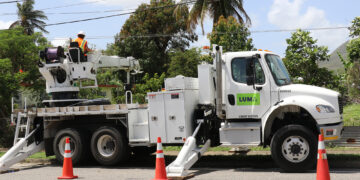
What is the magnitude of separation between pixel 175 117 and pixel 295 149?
2.90 metres

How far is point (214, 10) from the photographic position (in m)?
28.2

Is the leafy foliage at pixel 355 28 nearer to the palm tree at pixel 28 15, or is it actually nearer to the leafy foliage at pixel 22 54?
the leafy foliage at pixel 22 54

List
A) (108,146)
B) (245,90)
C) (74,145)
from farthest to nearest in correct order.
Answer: (74,145) < (108,146) < (245,90)

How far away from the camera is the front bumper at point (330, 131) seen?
379 inches

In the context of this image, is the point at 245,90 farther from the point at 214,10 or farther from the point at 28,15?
the point at 28,15

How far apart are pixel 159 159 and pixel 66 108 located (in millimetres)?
4657

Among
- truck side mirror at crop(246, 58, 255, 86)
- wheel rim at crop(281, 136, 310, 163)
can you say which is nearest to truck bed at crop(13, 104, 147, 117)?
truck side mirror at crop(246, 58, 255, 86)

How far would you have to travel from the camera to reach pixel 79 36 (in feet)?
42.5

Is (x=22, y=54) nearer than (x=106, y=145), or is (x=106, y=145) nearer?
(x=106, y=145)

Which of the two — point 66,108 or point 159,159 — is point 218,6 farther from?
point 159,159

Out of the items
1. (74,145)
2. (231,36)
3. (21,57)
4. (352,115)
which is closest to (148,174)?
(74,145)

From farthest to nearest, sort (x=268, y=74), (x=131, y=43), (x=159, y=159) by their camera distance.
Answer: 1. (x=131, y=43)
2. (x=268, y=74)
3. (x=159, y=159)

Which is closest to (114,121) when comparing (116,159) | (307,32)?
(116,159)

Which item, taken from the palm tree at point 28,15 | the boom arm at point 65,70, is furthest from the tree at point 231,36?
the palm tree at point 28,15
